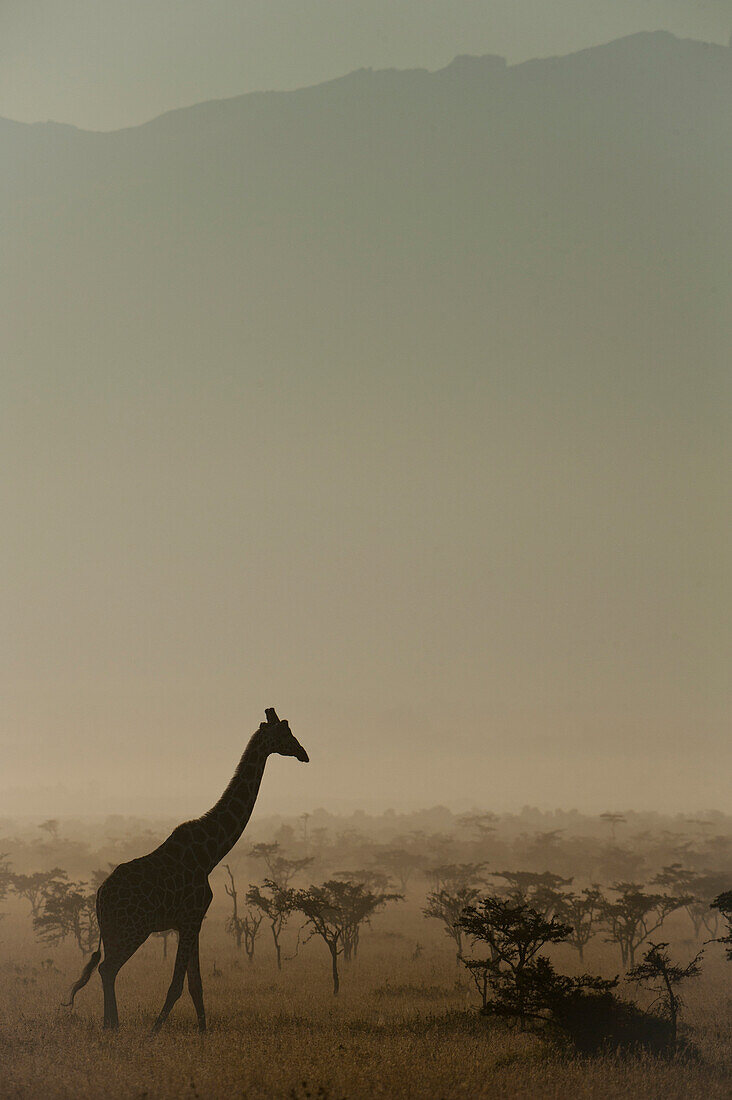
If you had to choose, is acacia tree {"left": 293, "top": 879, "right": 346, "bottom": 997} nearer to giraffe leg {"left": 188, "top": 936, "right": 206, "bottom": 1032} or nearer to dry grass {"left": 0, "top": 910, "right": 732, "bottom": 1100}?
dry grass {"left": 0, "top": 910, "right": 732, "bottom": 1100}

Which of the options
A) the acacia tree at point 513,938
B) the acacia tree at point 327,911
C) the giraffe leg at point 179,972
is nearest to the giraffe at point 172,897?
the giraffe leg at point 179,972

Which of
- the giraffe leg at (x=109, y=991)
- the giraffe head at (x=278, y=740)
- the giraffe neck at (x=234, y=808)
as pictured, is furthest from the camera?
the giraffe head at (x=278, y=740)

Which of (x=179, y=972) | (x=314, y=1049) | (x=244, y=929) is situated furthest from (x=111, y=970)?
(x=244, y=929)

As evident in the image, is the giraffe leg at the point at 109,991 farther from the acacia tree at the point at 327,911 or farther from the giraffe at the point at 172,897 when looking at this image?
the acacia tree at the point at 327,911

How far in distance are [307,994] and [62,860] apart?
56.2 m

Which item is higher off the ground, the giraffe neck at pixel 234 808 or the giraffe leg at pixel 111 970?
the giraffe neck at pixel 234 808

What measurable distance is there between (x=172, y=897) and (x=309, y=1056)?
4.15 meters

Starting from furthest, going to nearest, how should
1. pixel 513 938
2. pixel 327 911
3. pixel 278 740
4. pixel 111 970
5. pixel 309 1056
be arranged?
pixel 327 911 < pixel 513 938 < pixel 278 740 < pixel 111 970 < pixel 309 1056

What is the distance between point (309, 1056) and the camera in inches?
680

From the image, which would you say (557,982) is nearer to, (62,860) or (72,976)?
(72,976)

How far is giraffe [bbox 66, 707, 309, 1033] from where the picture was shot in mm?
17922

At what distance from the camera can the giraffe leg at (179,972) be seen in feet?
58.6

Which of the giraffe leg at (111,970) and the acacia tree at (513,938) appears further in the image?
the acacia tree at (513,938)

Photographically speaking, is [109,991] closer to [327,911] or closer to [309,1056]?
[309,1056]
